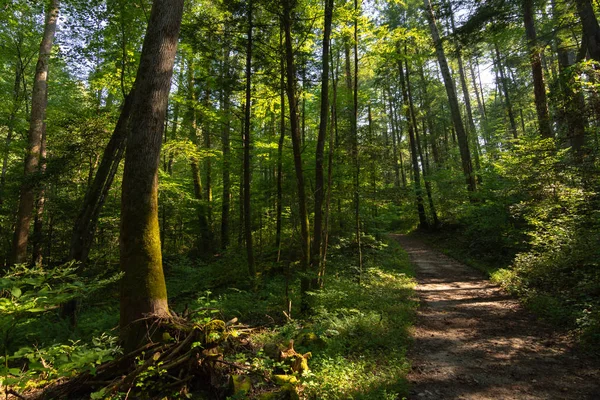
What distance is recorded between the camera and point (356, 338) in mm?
5273

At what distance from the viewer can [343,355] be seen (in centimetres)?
473

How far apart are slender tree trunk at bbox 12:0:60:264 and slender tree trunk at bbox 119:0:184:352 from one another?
7719 millimetres

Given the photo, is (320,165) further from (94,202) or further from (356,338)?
(94,202)

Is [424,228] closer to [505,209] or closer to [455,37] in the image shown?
[505,209]

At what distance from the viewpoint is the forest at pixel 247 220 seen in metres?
3.61

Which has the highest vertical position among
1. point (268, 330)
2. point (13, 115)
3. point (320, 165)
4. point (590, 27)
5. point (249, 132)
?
point (13, 115)

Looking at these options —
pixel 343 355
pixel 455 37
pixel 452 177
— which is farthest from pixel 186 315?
pixel 452 177

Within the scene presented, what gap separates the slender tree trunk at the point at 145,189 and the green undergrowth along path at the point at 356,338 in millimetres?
2276

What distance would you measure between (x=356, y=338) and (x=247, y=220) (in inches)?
180

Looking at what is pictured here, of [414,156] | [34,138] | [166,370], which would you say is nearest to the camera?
[166,370]

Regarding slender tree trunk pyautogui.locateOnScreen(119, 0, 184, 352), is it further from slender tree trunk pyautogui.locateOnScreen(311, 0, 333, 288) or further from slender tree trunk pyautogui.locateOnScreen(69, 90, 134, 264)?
slender tree trunk pyautogui.locateOnScreen(311, 0, 333, 288)

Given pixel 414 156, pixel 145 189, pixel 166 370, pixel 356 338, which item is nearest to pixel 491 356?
pixel 356 338

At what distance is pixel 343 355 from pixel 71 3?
10506 mm

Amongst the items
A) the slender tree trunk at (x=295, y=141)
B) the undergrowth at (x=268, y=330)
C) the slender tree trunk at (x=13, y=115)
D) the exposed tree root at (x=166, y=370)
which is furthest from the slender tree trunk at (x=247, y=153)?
the slender tree trunk at (x=13, y=115)
